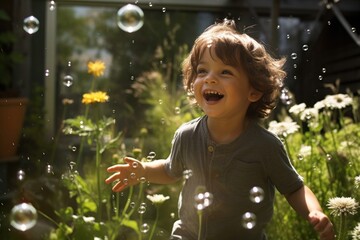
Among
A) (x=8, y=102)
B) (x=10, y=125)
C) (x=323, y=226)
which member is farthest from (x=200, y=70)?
(x=8, y=102)

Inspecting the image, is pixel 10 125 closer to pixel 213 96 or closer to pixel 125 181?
pixel 125 181

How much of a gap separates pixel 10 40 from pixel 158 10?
981 millimetres

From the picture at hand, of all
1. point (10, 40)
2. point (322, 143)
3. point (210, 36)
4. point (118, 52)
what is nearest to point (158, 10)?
point (118, 52)

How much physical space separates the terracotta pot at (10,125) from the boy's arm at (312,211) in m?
1.59

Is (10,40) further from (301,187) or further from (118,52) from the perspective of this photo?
(301,187)

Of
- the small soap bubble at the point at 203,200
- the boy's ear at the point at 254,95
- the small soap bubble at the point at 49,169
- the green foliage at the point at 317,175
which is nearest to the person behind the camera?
the small soap bubble at the point at 203,200

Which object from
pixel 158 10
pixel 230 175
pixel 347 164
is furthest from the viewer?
pixel 158 10

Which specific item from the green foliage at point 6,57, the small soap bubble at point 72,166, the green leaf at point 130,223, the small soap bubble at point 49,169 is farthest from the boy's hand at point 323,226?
the green foliage at point 6,57

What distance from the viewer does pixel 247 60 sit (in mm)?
1508

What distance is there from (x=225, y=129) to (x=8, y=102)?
1657 mm

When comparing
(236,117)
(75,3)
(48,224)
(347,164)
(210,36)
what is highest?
(75,3)

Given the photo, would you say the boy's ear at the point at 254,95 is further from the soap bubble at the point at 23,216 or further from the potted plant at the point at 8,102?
the potted plant at the point at 8,102

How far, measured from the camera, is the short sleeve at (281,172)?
57.2 inches

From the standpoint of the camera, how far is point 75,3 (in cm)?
408
